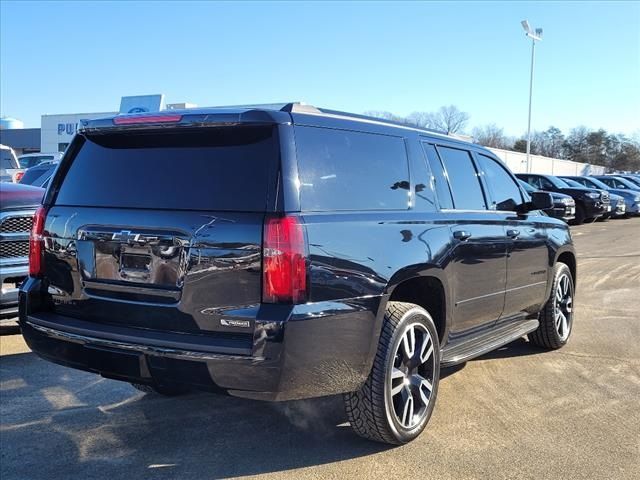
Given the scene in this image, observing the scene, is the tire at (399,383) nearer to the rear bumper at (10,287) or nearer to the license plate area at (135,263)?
the license plate area at (135,263)

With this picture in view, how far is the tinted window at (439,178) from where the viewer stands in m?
4.41

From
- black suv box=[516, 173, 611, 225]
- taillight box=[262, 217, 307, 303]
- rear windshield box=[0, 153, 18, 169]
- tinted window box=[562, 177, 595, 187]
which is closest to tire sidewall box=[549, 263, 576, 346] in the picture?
taillight box=[262, 217, 307, 303]

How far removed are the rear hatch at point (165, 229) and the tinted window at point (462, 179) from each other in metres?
1.81

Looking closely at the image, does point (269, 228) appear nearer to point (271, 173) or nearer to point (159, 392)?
point (271, 173)


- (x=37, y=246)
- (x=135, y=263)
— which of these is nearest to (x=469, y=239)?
(x=135, y=263)

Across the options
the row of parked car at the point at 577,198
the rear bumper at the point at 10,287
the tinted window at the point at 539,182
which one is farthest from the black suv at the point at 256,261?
the tinted window at the point at 539,182

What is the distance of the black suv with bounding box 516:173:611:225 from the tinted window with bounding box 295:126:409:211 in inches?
748

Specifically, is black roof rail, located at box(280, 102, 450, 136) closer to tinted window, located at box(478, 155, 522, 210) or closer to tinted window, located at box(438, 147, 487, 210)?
tinted window, located at box(438, 147, 487, 210)

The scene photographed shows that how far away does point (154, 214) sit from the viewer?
3.40m

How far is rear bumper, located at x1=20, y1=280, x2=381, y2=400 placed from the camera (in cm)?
310

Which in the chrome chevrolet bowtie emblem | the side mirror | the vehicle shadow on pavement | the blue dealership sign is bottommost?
the vehicle shadow on pavement

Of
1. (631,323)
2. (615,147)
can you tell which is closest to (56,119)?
(631,323)

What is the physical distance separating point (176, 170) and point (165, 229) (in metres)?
0.38

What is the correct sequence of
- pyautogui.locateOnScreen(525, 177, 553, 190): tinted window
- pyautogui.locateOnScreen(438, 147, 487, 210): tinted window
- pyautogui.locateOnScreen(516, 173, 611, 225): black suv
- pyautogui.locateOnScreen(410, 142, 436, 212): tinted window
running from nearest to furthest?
pyautogui.locateOnScreen(410, 142, 436, 212): tinted window, pyautogui.locateOnScreen(438, 147, 487, 210): tinted window, pyautogui.locateOnScreen(516, 173, 611, 225): black suv, pyautogui.locateOnScreen(525, 177, 553, 190): tinted window
